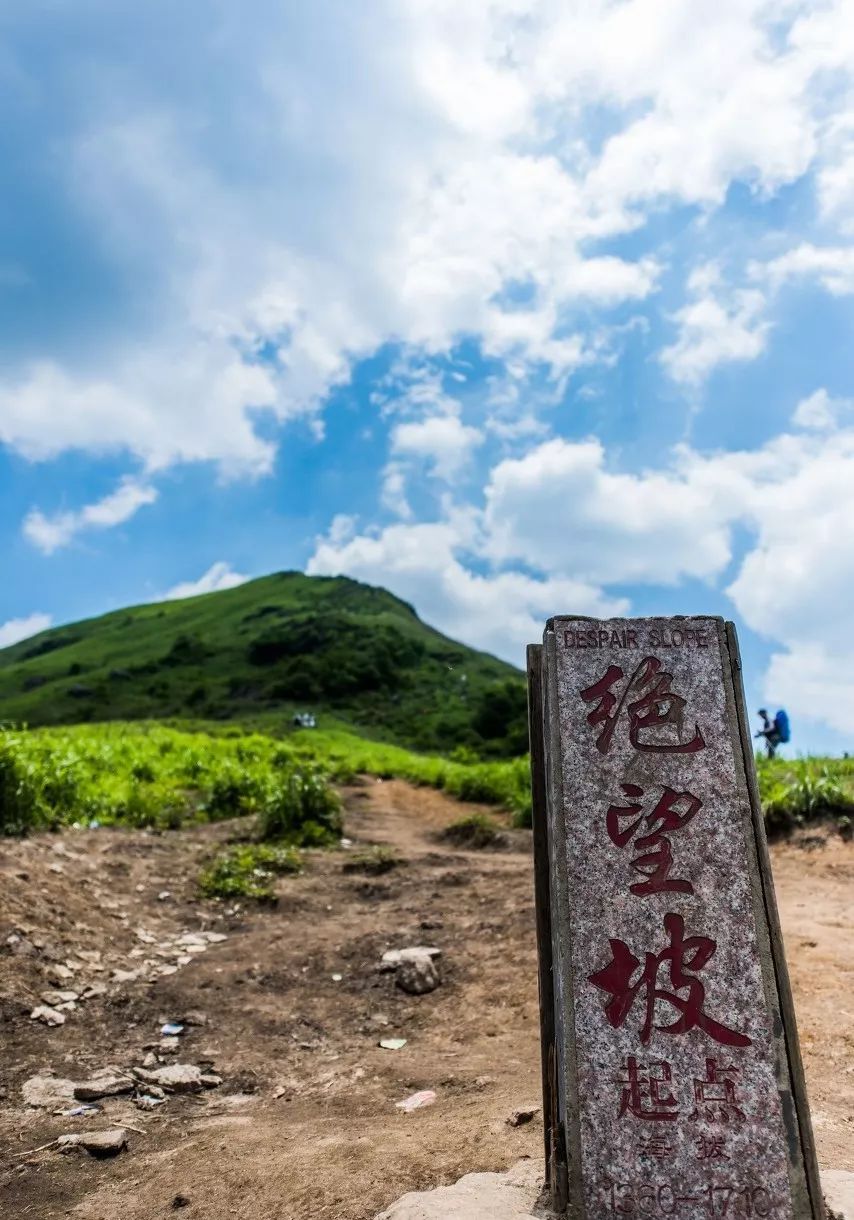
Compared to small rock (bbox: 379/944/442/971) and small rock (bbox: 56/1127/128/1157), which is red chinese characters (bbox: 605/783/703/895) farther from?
small rock (bbox: 379/944/442/971)

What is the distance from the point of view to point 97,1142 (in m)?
4.13

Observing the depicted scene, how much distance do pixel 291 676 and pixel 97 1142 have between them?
5115 cm

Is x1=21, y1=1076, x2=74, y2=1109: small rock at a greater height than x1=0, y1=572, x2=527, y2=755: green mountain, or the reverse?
x1=0, y1=572, x2=527, y2=755: green mountain

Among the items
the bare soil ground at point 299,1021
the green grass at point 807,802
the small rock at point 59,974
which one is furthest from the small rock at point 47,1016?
the green grass at point 807,802

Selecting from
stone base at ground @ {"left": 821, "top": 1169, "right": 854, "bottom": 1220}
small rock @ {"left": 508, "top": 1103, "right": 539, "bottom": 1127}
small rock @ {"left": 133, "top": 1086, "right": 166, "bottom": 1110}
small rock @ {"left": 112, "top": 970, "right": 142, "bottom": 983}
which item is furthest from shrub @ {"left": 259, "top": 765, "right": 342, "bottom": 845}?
stone base at ground @ {"left": 821, "top": 1169, "right": 854, "bottom": 1220}

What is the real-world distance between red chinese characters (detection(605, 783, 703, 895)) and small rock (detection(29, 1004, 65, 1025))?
477 cm

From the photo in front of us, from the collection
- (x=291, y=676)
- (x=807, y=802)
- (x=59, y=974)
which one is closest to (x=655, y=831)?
(x=59, y=974)

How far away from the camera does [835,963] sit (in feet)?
20.2

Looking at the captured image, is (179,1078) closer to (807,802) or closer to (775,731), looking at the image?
(807,802)

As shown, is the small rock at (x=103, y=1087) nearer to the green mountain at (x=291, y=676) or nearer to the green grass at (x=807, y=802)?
the green grass at (x=807, y=802)

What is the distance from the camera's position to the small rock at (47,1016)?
5.84m

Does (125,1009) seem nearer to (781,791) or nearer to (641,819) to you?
(641,819)

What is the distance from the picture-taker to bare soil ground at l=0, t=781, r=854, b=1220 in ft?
12.1

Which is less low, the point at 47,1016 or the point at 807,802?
the point at 807,802
